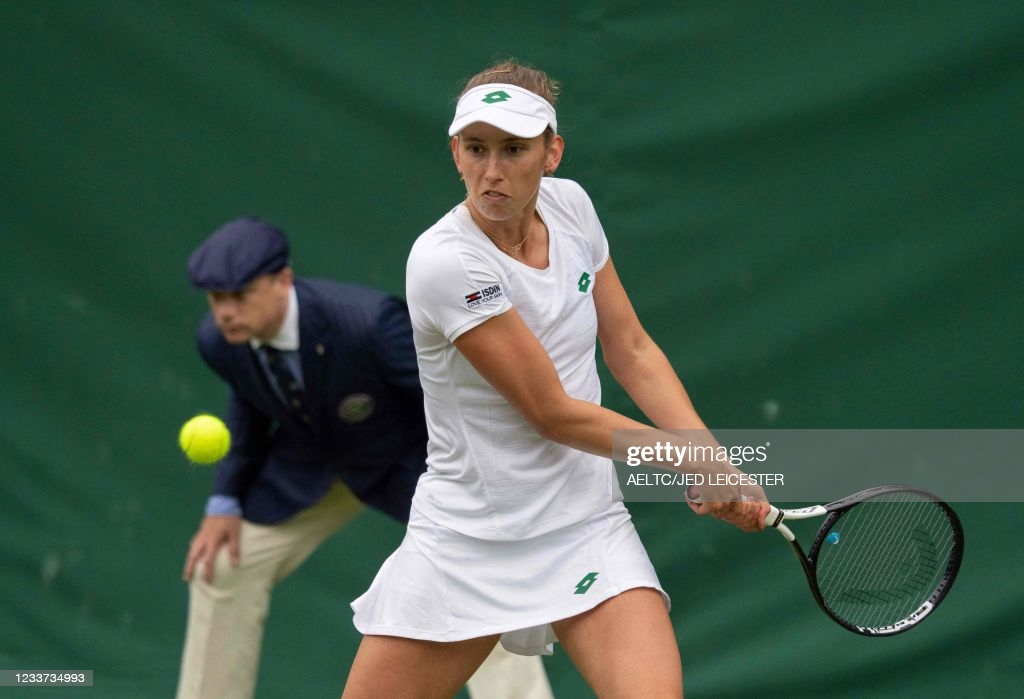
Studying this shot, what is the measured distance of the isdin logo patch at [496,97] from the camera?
2.46 metres

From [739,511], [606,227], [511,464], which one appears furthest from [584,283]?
[606,227]

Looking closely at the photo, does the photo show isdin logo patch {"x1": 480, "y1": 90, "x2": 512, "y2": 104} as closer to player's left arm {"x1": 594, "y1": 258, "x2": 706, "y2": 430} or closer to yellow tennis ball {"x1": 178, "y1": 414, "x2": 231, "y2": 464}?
player's left arm {"x1": 594, "y1": 258, "x2": 706, "y2": 430}

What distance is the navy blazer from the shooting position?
10.9 ft

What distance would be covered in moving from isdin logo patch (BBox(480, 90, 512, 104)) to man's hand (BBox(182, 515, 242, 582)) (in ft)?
4.71

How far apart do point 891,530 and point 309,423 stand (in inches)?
51.2

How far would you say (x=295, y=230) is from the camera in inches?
168

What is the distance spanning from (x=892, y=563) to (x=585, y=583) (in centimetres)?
78

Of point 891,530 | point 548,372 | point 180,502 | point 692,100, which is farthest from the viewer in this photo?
point 180,502

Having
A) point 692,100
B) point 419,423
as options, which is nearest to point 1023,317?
point 692,100

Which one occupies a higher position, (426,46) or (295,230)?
(426,46)

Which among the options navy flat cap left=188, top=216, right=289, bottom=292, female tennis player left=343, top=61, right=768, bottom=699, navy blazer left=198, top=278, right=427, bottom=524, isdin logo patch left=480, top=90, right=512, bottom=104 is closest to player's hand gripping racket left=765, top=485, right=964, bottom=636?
female tennis player left=343, top=61, right=768, bottom=699

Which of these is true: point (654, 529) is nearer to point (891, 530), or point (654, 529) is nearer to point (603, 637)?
point (891, 530)

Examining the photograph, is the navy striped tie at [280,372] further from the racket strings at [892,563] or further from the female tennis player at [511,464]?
A: the racket strings at [892,563]

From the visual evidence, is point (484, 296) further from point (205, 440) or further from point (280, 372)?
point (205, 440)
